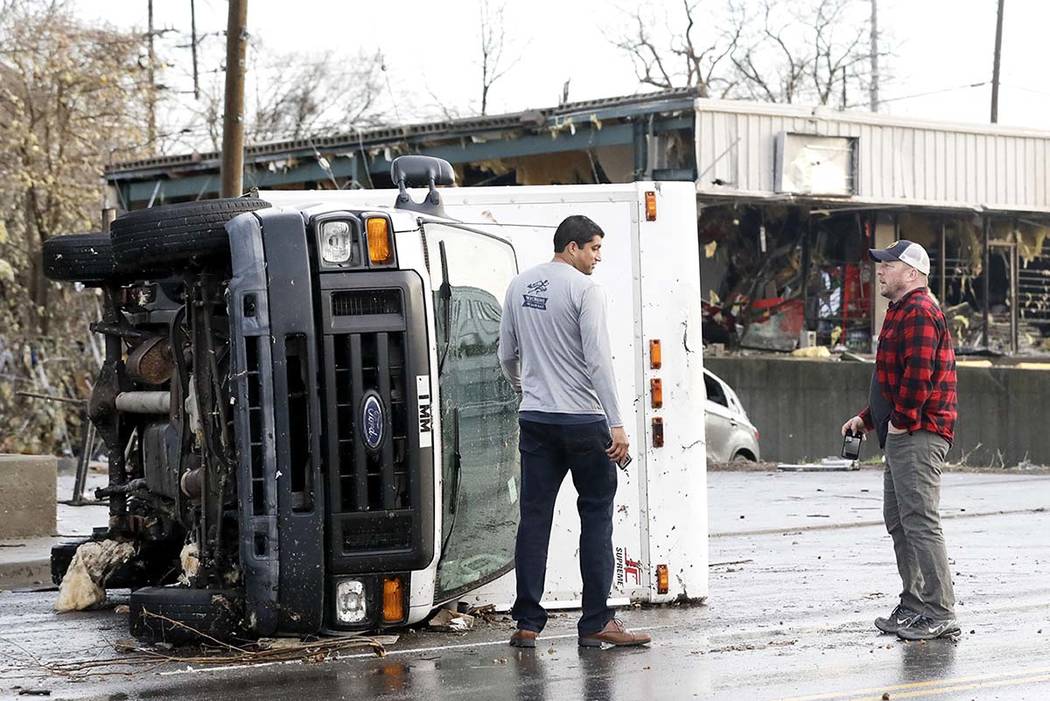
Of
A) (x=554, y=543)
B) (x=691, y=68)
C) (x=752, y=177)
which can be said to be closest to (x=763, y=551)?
(x=554, y=543)

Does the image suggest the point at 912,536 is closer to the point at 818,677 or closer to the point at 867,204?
the point at 818,677

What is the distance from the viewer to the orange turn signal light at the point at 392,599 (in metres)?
7.34

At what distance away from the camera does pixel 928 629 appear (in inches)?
305

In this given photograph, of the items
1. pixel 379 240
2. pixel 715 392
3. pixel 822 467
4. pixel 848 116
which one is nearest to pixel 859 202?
pixel 848 116

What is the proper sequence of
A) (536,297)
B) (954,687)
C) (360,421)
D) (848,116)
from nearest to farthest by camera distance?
1. (954,687)
2. (360,421)
3. (536,297)
4. (848,116)

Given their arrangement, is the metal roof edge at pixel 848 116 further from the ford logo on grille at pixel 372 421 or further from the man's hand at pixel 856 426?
the ford logo on grille at pixel 372 421

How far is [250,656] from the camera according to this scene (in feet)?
23.7

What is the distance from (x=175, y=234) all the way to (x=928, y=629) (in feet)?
13.1

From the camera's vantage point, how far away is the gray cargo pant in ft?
25.7

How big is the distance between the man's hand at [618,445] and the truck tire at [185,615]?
180cm

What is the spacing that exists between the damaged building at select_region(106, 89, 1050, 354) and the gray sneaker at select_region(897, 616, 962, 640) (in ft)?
61.4

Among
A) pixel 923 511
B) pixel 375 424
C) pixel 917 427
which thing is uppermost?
pixel 375 424

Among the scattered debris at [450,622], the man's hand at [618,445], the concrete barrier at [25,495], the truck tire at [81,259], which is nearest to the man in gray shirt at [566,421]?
the man's hand at [618,445]

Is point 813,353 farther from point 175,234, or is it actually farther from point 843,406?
point 175,234
